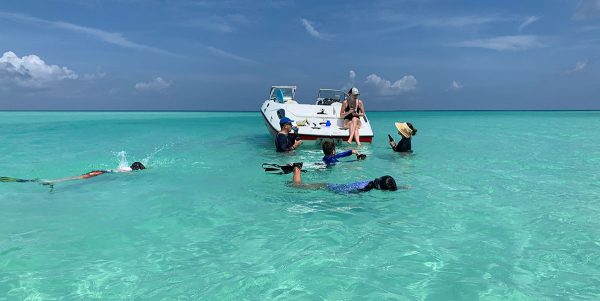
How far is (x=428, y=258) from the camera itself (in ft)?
13.4

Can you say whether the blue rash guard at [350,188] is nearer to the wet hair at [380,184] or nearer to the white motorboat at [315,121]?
the wet hair at [380,184]

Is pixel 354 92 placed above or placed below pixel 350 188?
above

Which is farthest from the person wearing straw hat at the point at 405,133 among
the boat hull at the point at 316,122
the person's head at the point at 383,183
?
the person's head at the point at 383,183

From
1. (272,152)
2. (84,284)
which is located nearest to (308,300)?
(84,284)

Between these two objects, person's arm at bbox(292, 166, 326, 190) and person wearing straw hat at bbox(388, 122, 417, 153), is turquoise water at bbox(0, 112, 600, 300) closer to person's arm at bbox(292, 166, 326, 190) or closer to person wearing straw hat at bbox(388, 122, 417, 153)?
person's arm at bbox(292, 166, 326, 190)

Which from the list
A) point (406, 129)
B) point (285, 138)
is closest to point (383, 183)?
point (285, 138)

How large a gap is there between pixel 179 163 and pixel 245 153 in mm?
2653

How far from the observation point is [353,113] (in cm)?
1354

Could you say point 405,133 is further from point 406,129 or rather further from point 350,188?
point 350,188

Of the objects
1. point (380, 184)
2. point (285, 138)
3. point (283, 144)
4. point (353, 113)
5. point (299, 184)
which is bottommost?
point (299, 184)

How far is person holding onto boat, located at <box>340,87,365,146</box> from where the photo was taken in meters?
13.4

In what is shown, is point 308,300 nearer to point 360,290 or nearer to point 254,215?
point 360,290

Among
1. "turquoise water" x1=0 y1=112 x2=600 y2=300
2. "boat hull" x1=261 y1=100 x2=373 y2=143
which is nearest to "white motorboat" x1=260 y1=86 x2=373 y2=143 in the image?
"boat hull" x1=261 y1=100 x2=373 y2=143

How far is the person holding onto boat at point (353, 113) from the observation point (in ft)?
43.9
